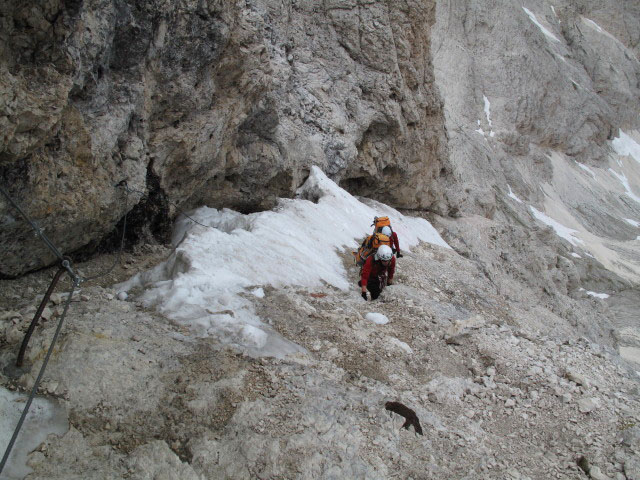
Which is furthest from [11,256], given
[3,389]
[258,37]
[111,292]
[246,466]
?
[258,37]

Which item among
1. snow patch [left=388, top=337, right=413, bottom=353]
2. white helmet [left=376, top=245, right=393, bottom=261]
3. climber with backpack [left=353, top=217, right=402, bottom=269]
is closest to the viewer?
snow patch [left=388, top=337, right=413, bottom=353]

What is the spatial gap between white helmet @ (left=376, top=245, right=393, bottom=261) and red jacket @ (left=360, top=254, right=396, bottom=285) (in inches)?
6.2

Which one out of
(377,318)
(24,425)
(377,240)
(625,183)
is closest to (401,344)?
(377,318)

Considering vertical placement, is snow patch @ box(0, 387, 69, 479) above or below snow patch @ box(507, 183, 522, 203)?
above

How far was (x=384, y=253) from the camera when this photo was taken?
26.2ft

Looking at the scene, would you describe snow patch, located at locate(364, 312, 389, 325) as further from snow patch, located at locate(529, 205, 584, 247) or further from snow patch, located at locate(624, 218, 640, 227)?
snow patch, located at locate(624, 218, 640, 227)

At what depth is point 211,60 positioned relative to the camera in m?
7.84

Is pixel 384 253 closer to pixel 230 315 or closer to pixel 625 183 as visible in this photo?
pixel 230 315

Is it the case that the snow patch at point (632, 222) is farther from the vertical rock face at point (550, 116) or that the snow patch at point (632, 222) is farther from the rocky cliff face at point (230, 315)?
the rocky cliff face at point (230, 315)

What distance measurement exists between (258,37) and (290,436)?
24.9 feet

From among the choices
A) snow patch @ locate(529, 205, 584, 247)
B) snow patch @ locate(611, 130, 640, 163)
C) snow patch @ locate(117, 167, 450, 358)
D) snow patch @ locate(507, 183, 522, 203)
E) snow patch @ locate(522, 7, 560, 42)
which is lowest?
snow patch @ locate(529, 205, 584, 247)

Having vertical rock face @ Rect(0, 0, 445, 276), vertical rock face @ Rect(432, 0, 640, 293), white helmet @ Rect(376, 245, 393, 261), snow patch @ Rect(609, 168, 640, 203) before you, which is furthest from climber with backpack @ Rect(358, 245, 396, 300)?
snow patch @ Rect(609, 168, 640, 203)

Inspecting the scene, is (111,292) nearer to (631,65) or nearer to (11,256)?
(11,256)

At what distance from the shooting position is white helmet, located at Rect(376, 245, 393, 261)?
7977mm
